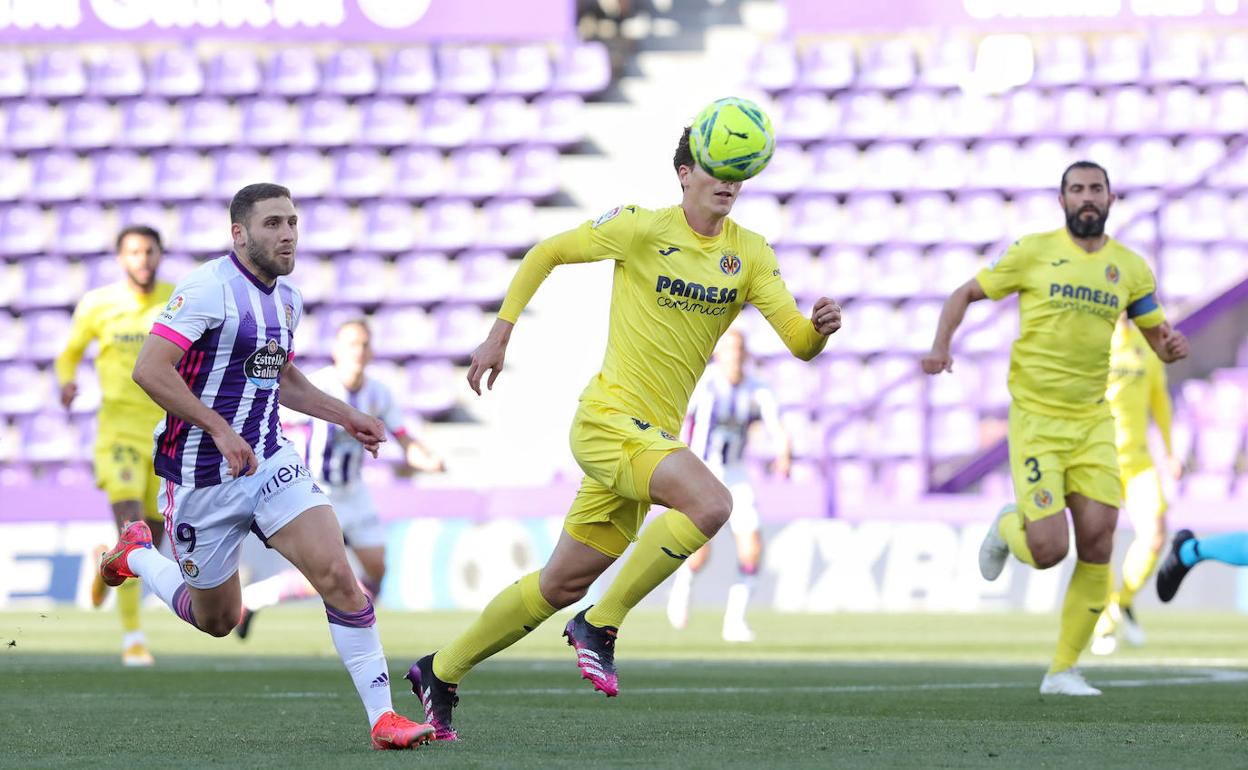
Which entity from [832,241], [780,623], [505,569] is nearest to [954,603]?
[780,623]

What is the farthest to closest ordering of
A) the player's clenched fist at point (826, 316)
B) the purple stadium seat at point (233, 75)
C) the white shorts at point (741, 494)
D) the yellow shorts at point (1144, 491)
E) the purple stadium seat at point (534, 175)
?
the purple stadium seat at point (233, 75)
the purple stadium seat at point (534, 175)
the white shorts at point (741, 494)
the yellow shorts at point (1144, 491)
the player's clenched fist at point (826, 316)

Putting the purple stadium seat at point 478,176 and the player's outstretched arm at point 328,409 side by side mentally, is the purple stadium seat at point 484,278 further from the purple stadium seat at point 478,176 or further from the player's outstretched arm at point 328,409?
the player's outstretched arm at point 328,409

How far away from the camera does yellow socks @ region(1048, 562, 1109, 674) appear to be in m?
9.19

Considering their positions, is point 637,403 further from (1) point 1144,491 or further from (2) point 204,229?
(2) point 204,229

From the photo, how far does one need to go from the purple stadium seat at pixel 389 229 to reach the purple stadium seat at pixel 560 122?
1.82m

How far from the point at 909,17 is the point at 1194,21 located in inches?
123

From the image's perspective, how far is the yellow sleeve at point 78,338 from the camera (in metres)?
12.0

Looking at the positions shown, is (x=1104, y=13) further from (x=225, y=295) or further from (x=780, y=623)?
(x=225, y=295)

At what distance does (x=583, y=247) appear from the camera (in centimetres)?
723

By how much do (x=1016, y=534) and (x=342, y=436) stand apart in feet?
15.8

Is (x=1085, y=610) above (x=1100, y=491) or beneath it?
beneath

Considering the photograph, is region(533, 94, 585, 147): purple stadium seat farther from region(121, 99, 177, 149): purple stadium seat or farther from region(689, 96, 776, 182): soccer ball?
region(689, 96, 776, 182): soccer ball

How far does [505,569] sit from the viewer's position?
1816 cm

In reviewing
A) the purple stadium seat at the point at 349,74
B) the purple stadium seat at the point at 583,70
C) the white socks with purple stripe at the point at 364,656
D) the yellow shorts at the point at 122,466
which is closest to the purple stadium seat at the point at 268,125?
the purple stadium seat at the point at 349,74
